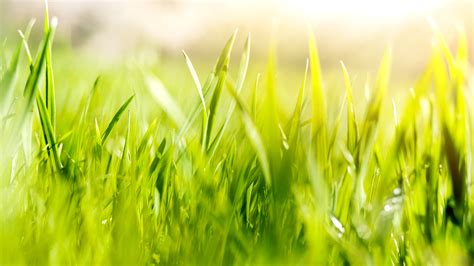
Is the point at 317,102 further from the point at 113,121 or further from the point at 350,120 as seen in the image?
the point at 113,121

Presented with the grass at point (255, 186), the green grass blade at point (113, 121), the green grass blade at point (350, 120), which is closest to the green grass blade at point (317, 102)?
the grass at point (255, 186)

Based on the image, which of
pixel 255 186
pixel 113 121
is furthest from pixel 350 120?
pixel 113 121

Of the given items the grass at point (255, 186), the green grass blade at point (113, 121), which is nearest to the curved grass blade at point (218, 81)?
the grass at point (255, 186)

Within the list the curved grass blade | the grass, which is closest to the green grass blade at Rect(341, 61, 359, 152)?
the grass

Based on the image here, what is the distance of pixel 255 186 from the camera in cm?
76

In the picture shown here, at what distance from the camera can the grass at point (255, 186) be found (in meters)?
0.61

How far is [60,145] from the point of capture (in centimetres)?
84

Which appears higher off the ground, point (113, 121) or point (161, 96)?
point (161, 96)

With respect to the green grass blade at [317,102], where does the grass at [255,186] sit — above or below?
below

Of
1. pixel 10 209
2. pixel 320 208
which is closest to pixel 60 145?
pixel 10 209

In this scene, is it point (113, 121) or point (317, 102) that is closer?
point (317, 102)

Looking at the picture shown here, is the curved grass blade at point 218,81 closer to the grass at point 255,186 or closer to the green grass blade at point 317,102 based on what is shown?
the grass at point 255,186

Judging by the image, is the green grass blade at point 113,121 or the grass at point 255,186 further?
the green grass blade at point 113,121

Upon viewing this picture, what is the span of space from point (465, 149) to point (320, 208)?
0.21 m
